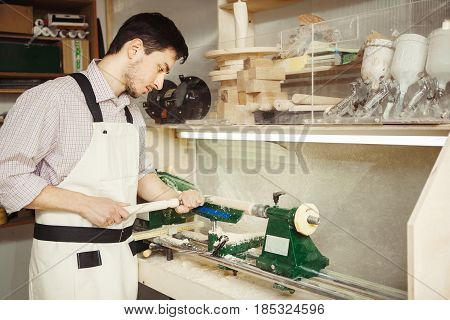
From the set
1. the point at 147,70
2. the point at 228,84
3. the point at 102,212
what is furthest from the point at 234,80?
the point at 102,212

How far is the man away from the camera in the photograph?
4.45ft

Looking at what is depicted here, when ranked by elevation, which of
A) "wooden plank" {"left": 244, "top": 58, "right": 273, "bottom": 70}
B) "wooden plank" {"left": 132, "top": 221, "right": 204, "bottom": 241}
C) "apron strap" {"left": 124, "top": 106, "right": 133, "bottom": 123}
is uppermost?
"wooden plank" {"left": 244, "top": 58, "right": 273, "bottom": 70}

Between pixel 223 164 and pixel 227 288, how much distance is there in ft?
3.14

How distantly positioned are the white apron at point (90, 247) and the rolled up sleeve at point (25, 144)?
0.36 feet

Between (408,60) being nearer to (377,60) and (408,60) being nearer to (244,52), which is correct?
(377,60)

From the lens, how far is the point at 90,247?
1.47 meters

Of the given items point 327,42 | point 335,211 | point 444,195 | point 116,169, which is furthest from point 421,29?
point 116,169

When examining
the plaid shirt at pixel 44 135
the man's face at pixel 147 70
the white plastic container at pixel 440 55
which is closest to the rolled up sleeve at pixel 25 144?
the plaid shirt at pixel 44 135

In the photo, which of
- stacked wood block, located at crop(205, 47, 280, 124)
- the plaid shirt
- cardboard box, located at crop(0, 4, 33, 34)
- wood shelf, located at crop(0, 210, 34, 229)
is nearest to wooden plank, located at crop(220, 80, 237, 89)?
stacked wood block, located at crop(205, 47, 280, 124)

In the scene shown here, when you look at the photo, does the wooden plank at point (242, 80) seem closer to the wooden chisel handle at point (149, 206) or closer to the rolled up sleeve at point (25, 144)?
the wooden chisel handle at point (149, 206)

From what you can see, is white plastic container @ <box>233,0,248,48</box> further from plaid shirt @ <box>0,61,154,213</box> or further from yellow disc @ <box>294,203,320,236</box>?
yellow disc @ <box>294,203,320,236</box>

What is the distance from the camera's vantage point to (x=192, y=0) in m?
2.69

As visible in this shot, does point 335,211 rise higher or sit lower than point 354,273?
higher
